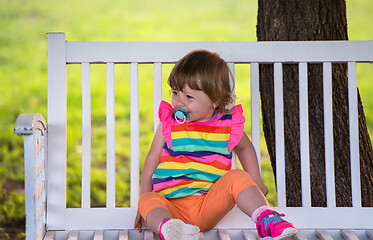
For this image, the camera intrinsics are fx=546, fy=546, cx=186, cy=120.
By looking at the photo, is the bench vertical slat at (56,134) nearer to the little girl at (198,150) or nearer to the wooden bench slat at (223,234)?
the little girl at (198,150)

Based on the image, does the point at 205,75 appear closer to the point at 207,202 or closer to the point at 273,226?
the point at 207,202

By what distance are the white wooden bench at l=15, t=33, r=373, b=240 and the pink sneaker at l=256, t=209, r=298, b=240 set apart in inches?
10.7

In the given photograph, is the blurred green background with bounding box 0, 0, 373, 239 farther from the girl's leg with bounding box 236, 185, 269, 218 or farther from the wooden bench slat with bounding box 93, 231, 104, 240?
the girl's leg with bounding box 236, 185, 269, 218

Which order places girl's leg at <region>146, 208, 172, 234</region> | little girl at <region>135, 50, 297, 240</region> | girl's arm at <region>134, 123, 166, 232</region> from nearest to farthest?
girl's leg at <region>146, 208, 172, 234</region> < little girl at <region>135, 50, 297, 240</region> < girl's arm at <region>134, 123, 166, 232</region>

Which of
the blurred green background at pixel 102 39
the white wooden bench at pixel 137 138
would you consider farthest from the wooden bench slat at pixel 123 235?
the blurred green background at pixel 102 39

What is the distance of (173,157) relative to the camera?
5.99 feet

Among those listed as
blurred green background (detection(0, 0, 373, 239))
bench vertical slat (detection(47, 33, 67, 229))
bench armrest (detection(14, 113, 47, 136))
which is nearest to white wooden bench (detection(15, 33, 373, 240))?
bench vertical slat (detection(47, 33, 67, 229))

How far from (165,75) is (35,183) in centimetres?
295

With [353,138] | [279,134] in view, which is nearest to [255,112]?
[279,134]

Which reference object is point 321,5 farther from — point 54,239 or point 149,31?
point 149,31

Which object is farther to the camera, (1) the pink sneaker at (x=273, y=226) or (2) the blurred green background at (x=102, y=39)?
(2) the blurred green background at (x=102, y=39)

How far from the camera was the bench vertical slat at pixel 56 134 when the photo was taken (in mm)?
1880

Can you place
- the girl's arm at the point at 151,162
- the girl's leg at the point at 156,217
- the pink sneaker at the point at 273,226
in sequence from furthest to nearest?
the girl's arm at the point at 151,162 < the girl's leg at the point at 156,217 < the pink sneaker at the point at 273,226

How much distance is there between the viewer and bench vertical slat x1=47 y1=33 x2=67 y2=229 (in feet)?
6.17
